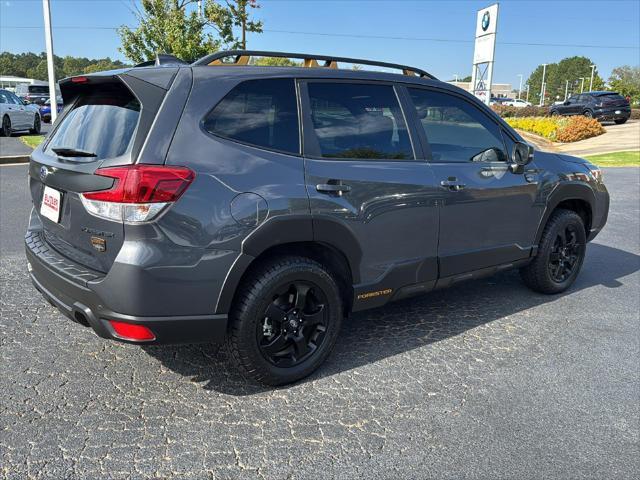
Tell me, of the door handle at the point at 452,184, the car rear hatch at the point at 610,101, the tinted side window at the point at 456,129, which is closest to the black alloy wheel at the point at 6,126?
the tinted side window at the point at 456,129

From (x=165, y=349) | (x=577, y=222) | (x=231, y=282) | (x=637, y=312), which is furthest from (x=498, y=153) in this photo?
(x=165, y=349)

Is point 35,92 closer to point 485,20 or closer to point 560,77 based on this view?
point 485,20

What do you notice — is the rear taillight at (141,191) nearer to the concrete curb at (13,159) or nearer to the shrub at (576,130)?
the concrete curb at (13,159)

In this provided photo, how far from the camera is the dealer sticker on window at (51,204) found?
9.82ft

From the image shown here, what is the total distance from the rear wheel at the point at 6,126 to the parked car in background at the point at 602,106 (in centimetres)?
2787

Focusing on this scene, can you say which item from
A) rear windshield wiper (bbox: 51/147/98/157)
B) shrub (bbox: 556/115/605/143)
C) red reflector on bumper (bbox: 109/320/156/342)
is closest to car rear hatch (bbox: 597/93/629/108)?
shrub (bbox: 556/115/605/143)

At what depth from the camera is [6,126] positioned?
18375 millimetres

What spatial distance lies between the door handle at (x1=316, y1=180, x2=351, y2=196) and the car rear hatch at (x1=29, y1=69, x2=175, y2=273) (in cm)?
97

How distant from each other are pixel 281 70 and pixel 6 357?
8.17ft

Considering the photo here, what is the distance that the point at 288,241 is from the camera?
295cm

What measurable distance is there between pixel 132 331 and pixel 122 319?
0.08m

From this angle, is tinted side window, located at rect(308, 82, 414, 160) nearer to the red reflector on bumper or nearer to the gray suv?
the gray suv

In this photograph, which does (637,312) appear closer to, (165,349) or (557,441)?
(557,441)

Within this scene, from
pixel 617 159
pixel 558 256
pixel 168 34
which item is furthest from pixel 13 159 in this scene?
pixel 617 159
